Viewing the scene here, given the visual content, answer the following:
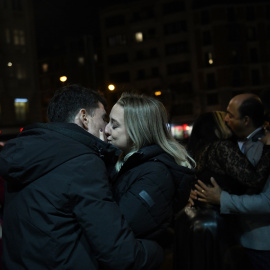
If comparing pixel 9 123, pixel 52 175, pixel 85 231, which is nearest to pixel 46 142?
pixel 52 175

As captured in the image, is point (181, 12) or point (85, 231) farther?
point (181, 12)

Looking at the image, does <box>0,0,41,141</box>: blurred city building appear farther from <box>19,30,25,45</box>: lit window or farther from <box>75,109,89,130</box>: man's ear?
<box>75,109,89,130</box>: man's ear

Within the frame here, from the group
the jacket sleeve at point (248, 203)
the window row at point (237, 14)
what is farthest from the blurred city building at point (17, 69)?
the jacket sleeve at point (248, 203)

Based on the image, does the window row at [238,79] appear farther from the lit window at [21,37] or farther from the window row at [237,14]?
the lit window at [21,37]

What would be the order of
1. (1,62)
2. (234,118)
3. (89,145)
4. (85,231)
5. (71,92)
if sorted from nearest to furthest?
1. (85,231)
2. (89,145)
3. (71,92)
4. (234,118)
5. (1,62)

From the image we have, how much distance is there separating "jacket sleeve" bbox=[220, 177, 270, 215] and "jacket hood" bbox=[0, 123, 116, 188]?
130cm

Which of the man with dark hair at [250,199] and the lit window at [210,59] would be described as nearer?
the man with dark hair at [250,199]

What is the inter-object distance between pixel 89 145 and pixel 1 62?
38.3 meters

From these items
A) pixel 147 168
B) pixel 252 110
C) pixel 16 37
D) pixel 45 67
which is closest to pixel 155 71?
pixel 16 37

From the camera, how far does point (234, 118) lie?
3.16m

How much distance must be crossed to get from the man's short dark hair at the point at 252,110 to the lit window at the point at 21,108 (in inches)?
1423

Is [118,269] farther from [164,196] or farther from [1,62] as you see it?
[1,62]

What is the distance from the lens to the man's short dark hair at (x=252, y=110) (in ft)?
10.2

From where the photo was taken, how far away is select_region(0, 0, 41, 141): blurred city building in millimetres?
37125
